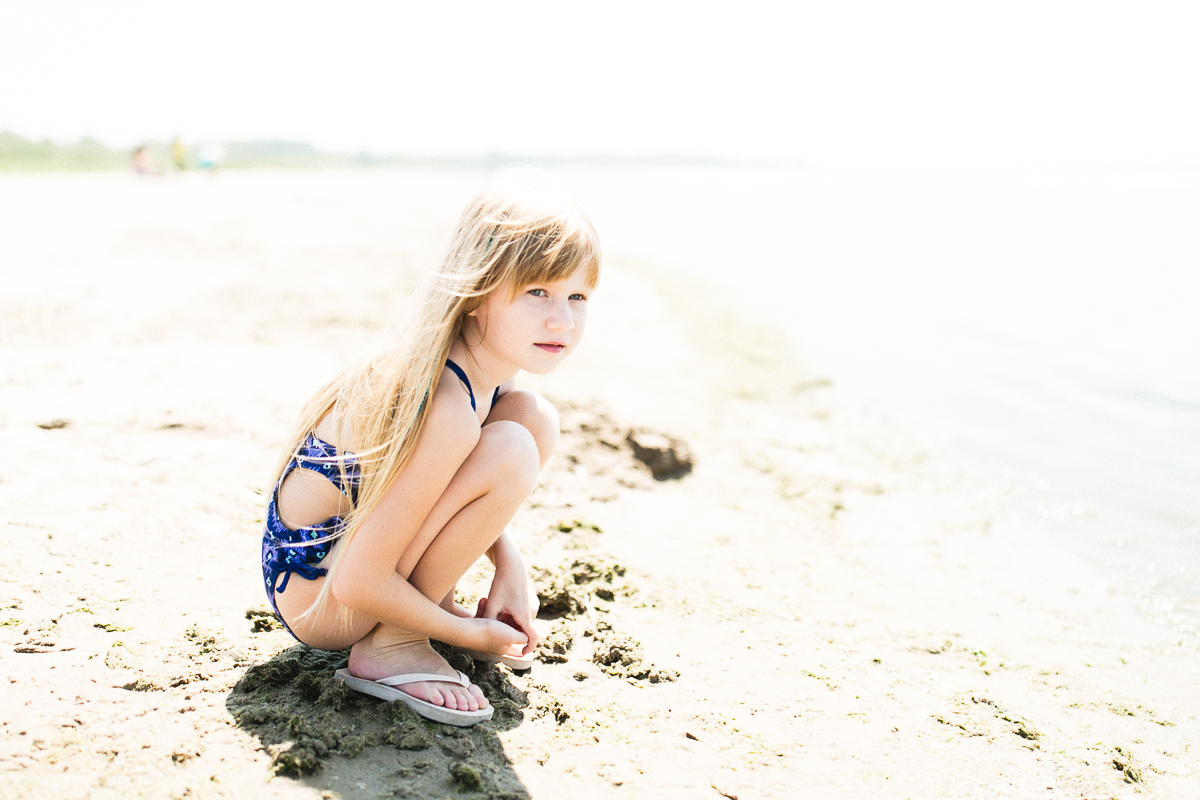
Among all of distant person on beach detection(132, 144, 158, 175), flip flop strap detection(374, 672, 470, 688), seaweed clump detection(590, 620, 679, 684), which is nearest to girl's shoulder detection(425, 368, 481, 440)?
flip flop strap detection(374, 672, 470, 688)

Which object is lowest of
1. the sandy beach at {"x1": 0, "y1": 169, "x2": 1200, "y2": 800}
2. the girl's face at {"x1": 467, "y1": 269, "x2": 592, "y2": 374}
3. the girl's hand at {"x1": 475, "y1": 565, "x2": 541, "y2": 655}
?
the sandy beach at {"x1": 0, "y1": 169, "x2": 1200, "y2": 800}

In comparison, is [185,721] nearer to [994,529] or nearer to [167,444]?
[167,444]

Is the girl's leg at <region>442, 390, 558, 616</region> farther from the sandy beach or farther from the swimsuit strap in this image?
the swimsuit strap

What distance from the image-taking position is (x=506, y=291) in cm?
176

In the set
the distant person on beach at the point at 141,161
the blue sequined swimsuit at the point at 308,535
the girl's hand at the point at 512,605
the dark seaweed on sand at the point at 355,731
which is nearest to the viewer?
the dark seaweed on sand at the point at 355,731


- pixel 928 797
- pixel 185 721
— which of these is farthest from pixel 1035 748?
pixel 185 721

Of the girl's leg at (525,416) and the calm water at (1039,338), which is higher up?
the girl's leg at (525,416)

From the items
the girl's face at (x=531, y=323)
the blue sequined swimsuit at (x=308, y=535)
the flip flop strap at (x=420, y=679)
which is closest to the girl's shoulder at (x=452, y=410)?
the girl's face at (x=531, y=323)

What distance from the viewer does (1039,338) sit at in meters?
7.05

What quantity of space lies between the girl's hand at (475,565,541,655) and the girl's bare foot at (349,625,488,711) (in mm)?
189

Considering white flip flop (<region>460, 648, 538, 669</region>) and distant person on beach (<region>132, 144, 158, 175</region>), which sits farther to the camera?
distant person on beach (<region>132, 144, 158, 175</region>)

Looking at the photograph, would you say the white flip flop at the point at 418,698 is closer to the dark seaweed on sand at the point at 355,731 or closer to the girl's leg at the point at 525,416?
the dark seaweed on sand at the point at 355,731

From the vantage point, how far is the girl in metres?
1.70

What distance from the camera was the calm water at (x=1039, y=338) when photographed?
151 inches
